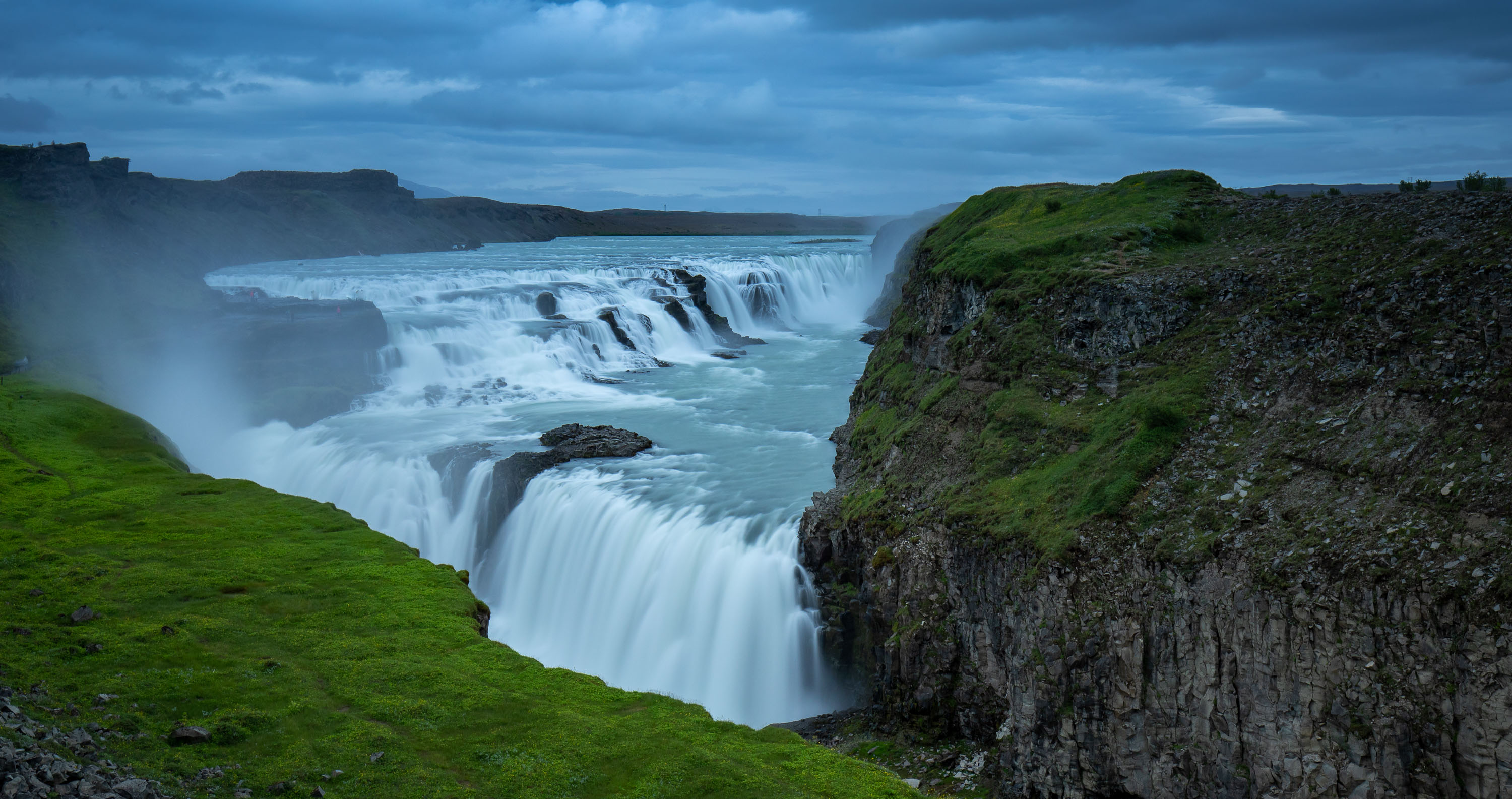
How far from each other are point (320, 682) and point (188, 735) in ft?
7.44

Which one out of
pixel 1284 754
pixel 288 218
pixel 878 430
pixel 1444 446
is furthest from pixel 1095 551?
pixel 288 218

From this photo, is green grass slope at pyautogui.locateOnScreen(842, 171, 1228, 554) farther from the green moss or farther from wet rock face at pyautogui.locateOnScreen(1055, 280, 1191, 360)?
wet rock face at pyautogui.locateOnScreen(1055, 280, 1191, 360)

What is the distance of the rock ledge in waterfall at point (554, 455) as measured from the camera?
2864 cm

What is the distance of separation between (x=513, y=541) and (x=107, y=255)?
61958mm

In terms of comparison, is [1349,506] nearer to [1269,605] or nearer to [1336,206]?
[1269,605]

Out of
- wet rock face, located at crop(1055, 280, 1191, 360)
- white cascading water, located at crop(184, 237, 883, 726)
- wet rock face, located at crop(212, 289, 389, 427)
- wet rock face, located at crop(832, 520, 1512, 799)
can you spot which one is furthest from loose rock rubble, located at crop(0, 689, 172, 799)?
wet rock face, located at crop(212, 289, 389, 427)

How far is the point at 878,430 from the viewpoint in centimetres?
2581

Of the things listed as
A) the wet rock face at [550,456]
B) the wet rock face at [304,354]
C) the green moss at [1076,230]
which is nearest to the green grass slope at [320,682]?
the wet rock face at [550,456]

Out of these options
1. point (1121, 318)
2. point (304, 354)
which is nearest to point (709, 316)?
point (304, 354)

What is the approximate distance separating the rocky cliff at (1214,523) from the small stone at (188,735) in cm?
1079

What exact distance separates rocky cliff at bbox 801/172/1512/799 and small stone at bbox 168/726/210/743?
1079 cm

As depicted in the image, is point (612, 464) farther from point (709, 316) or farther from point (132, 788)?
point (709, 316)

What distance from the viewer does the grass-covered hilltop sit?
1170 centimetres

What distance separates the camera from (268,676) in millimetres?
14016
